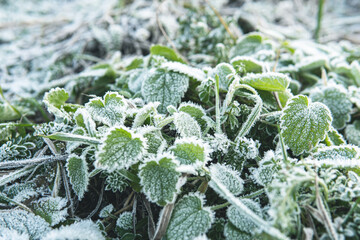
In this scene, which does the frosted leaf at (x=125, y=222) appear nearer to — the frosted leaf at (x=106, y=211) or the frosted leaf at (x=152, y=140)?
the frosted leaf at (x=106, y=211)

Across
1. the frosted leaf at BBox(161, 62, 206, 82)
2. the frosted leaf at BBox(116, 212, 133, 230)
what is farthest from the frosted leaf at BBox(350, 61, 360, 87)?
the frosted leaf at BBox(116, 212, 133, 230)

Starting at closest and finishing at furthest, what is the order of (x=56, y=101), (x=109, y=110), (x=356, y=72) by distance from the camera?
(x=109, y=110), (x=56, y=101), (x=356, y=72)

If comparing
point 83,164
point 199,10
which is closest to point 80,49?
point 199,10

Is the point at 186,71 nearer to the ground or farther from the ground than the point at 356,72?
farther from the ground

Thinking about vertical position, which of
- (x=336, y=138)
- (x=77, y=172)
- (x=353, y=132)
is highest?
(x=77, y=172)

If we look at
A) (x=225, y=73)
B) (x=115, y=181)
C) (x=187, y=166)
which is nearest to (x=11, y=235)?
(x=115, y=181)

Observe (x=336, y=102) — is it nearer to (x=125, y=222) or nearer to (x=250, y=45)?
(x=250, y=45)

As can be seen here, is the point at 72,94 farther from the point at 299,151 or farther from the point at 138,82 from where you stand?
the point at 299,151
